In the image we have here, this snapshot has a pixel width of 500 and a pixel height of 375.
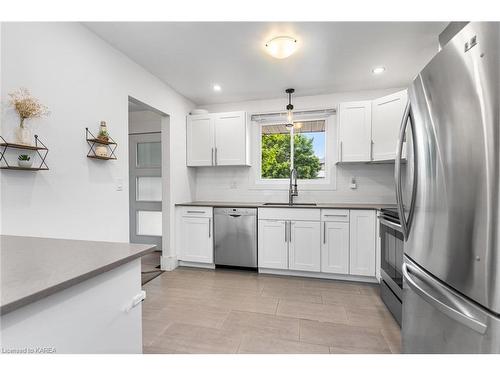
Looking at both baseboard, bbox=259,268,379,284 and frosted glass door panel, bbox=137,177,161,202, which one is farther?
frosted glass door panel, bbox=137,177,161,202

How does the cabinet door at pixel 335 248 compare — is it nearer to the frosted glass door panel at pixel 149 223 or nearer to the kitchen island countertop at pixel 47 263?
the kitchen island countertop at pixel 47 263

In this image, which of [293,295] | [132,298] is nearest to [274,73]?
[293,295]

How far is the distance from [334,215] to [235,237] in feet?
4.34

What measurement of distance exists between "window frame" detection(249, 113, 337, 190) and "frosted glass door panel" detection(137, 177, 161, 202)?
5.59ft

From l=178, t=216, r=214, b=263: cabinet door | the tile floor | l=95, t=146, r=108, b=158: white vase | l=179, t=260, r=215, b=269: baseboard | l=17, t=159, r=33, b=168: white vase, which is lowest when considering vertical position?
the tile floor

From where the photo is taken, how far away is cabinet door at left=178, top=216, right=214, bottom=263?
3.26 meters

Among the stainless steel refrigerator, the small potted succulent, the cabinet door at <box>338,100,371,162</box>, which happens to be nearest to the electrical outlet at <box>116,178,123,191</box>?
the small potted succulent

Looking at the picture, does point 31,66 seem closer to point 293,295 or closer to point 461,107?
point 461,107

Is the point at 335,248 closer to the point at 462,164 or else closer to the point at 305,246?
the point at 305,246

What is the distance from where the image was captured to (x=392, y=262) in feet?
6.84

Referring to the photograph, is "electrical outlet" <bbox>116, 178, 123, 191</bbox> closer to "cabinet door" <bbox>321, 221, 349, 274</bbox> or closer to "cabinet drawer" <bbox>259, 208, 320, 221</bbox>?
"cabinet drawer" <bbox>259, 208, 320, 221</bbox>

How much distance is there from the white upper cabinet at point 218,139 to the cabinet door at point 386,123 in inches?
68.4

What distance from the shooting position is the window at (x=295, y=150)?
142 inches
